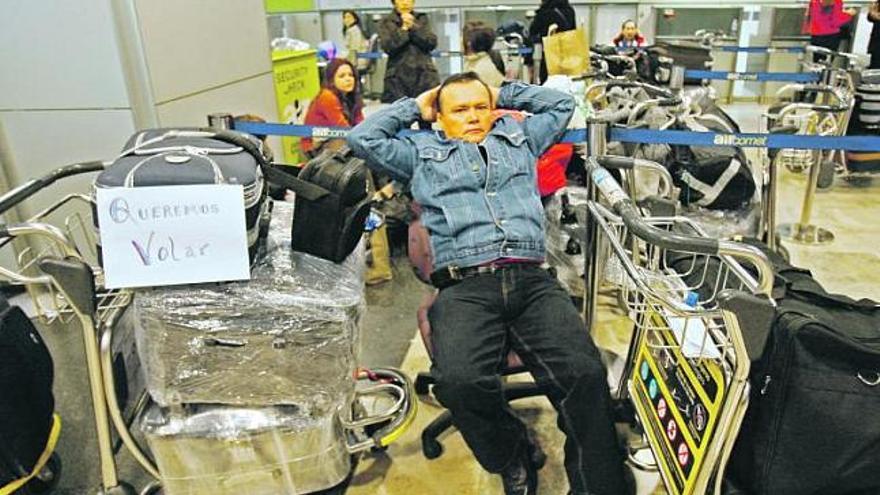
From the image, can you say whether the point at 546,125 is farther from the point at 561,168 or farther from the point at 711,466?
the point at 711,466

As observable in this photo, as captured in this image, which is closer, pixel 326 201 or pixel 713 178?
pixel 326 201

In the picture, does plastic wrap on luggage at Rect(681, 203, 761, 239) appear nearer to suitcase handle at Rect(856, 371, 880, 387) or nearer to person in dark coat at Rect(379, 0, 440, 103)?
suitcase handle at Rect(856, 371, 880, 387)

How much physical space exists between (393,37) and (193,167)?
144 inches

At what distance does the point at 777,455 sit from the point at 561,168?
180cm

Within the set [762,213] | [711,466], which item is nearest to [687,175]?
[762,213]

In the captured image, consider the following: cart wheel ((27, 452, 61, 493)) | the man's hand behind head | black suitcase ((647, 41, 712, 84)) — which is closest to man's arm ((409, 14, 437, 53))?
black suitcase ((647, 41, 712, 84))

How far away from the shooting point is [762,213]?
2.83m

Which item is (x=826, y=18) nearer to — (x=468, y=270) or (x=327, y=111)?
(x=327, y=111)

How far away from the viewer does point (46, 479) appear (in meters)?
1.92

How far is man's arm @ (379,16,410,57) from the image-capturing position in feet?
15.8

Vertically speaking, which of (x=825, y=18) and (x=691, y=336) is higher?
(x=825, y=18)

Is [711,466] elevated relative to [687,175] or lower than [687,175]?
lower

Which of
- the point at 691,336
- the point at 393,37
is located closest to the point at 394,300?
the point at 691,336

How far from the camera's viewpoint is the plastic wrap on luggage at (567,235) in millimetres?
2977
